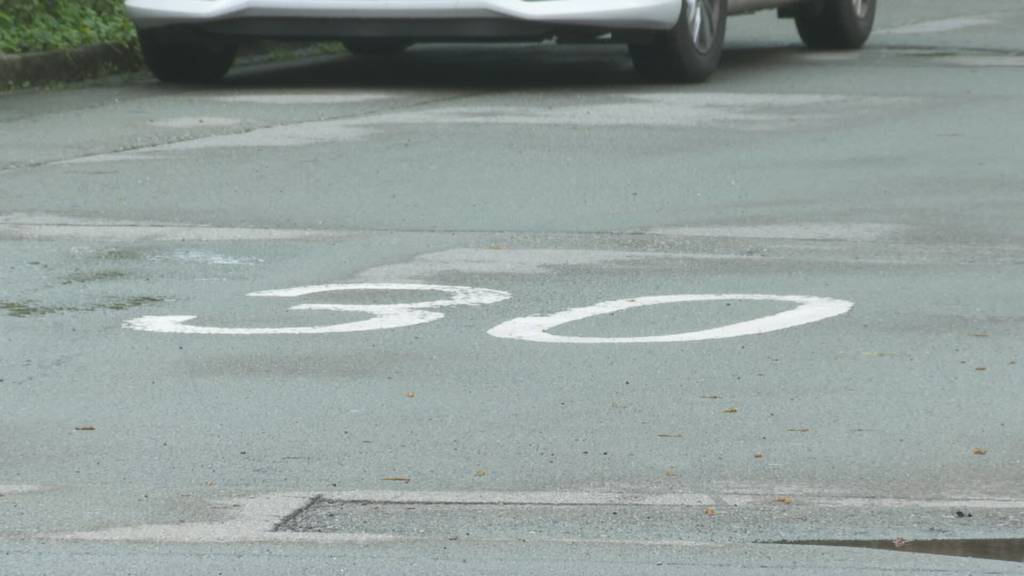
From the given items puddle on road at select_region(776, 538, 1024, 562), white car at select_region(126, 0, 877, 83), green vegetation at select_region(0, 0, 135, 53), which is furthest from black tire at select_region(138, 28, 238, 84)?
puddle on road at select_region(776, 538, 1024, 562)

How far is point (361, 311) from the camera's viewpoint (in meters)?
7.26

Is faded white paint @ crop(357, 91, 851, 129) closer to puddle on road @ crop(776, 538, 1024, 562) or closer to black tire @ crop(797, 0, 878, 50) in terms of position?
black tire @ crop(797, 0, 878, 50)

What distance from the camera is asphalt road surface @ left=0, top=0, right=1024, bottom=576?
15.8 ft

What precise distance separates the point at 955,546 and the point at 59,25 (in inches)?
488

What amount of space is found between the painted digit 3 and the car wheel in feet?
22.8

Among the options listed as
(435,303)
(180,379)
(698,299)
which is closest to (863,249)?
(698,299)

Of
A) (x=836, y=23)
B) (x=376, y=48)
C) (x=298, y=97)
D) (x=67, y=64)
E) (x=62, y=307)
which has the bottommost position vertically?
(x=836, y=23)

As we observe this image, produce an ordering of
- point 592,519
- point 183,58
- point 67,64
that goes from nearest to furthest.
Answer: point 592,519 < point 183,58 < point 67,64

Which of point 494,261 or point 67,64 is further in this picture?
point 67,64

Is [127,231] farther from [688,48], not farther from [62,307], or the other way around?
[688,48]

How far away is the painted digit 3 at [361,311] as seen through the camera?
6938 millimetres

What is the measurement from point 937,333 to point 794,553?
2.44m

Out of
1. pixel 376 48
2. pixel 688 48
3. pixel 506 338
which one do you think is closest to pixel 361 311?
pixel 506 338

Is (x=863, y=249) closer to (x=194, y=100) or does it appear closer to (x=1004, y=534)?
(x=1004, y=534)
